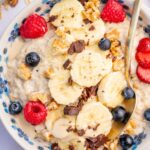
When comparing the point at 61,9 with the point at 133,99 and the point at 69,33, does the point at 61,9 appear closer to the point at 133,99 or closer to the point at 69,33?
the point at 69,33

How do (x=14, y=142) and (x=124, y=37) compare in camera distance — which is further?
(x=14, y=142)

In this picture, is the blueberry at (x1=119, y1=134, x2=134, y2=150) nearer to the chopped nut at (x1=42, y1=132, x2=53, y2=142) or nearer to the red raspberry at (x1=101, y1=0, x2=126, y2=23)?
the chopped nut at (x1=42, y1=132, x2=53, y2=142)

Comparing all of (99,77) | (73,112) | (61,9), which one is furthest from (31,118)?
(61,9)

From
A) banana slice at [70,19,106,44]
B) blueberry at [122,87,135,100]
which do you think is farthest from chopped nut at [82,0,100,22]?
blueberry at [122,87,135,100]

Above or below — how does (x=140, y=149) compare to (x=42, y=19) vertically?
below

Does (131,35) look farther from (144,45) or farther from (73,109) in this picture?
(73,109)

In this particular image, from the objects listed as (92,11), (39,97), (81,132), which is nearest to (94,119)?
(81,132)
